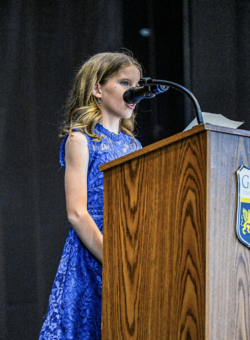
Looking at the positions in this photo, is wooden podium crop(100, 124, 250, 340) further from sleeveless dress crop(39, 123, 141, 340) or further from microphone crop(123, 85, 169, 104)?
sleeveless dress crop(39, 123, 141, 340)

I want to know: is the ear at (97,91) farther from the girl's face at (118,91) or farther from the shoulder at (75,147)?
the shoulder at (75,147)

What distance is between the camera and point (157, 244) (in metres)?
0.80

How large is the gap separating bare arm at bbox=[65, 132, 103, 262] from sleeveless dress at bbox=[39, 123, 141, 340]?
42 mm

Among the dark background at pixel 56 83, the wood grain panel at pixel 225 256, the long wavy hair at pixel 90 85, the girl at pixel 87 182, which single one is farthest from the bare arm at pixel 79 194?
the dark background at pixel 56 83

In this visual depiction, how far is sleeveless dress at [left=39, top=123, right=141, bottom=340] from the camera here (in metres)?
1.22

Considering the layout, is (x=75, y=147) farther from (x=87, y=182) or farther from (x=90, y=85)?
(x=90, y=85)

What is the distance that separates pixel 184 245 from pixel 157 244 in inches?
3.1

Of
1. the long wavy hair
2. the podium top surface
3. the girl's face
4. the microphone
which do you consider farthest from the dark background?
the podium top surface

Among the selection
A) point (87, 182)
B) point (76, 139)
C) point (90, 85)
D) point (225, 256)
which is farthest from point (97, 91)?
point (225, 256)

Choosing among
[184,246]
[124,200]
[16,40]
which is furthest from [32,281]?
[184,246]

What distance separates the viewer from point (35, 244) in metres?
2.19

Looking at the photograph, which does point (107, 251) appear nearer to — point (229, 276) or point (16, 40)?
point (229, 276)

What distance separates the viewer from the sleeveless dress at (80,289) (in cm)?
122

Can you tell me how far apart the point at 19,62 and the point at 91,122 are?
100 centimetres
